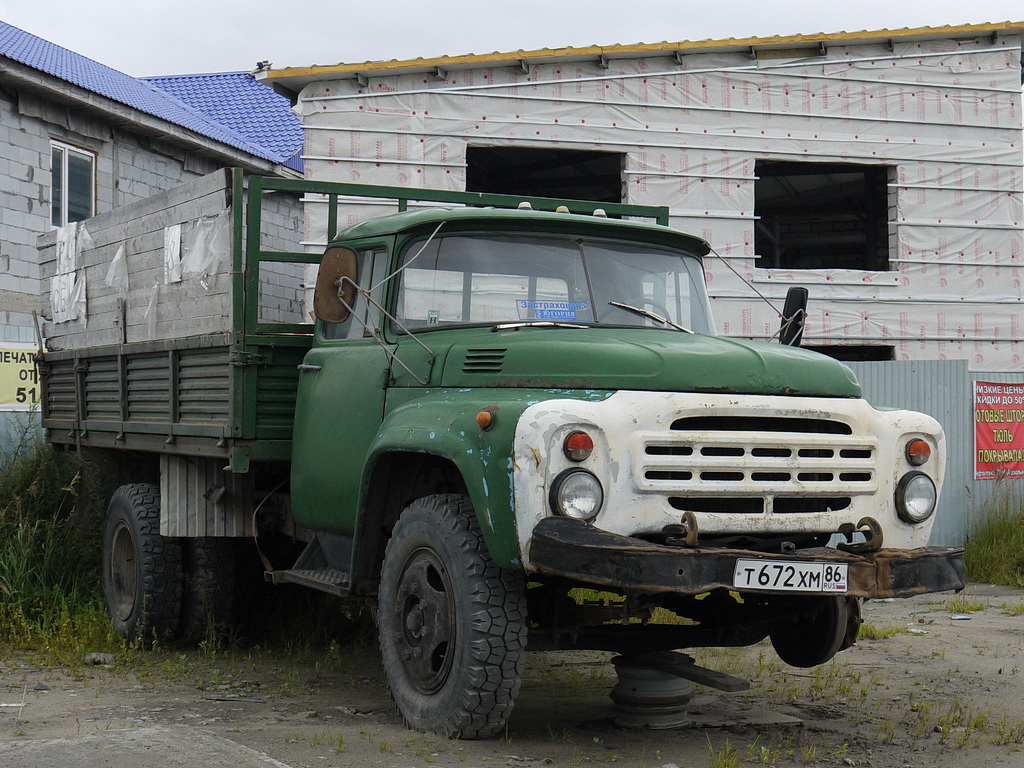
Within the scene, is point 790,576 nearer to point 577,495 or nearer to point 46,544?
point 577,495

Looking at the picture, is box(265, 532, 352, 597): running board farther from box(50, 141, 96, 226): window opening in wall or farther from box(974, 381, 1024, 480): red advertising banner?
box(50, 141, 96, 226): window opening in wall

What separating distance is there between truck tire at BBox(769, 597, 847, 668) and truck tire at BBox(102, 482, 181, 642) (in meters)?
3.64

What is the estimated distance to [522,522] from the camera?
438 centimetres

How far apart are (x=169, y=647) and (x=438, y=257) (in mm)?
3301

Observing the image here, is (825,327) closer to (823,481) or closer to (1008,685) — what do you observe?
(1008,685)

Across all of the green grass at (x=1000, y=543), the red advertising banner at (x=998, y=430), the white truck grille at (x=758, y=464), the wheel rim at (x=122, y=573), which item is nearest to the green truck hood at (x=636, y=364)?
the white truck grille at (x=758, y=464)

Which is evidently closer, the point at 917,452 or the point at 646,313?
the point at 917,452

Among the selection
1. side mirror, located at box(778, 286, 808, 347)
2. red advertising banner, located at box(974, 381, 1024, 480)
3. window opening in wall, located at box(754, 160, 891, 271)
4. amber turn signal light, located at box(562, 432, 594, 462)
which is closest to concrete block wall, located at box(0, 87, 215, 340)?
window opening in wall, located at box(754, 160, 891, 271)

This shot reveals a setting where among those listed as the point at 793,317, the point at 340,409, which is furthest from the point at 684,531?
the point at 340,409

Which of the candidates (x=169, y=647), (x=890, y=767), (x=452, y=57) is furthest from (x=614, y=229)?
(x=452, y=57)

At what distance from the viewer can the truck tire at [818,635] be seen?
543 cm

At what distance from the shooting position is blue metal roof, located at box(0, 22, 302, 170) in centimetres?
1483

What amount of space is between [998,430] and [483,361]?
27.0 ft

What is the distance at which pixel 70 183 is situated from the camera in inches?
585
